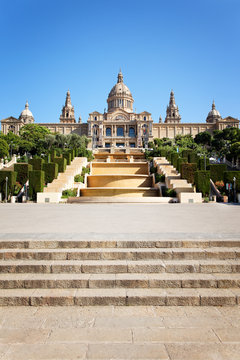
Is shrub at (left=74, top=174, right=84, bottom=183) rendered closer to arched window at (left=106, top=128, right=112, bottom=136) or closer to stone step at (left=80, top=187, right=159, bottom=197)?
stone step at (left=80, top=187, right=159, bottom=197)

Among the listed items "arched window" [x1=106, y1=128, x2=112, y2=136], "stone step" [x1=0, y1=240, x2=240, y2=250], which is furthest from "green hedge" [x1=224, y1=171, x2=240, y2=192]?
"arched window" [x1=106, y1=128, x2=112, y2=136]

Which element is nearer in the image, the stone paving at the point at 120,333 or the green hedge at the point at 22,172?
the stone paving at the point at 120,333

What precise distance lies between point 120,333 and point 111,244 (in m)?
1.97

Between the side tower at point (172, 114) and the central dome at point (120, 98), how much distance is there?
17.8m

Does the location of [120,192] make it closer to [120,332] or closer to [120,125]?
[120,332]

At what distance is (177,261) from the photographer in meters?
4.52

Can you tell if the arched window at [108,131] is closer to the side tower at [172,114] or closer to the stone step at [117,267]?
the side tower at [172,114]

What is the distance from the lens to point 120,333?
9.77 ft

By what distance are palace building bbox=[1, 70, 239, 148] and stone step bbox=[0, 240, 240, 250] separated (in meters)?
69.7

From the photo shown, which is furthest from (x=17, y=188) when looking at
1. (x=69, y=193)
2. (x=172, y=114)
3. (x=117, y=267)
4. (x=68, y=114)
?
(x=172, y=114)

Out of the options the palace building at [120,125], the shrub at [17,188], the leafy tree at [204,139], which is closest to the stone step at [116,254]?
the shrub at [17,188]

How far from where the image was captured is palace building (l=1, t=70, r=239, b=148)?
3258 inches

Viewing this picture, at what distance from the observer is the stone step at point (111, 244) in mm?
4824

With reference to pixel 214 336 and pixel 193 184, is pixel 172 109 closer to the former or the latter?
pixel 193 184
